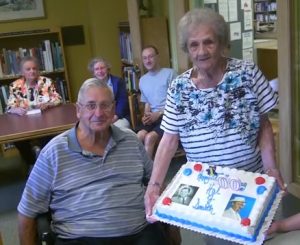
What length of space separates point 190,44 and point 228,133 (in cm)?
34

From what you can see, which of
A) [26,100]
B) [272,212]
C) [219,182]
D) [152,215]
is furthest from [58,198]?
[26,100]

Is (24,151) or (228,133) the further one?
(24,151)

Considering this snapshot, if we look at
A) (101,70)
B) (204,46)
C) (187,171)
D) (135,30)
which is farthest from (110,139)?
(135,30)

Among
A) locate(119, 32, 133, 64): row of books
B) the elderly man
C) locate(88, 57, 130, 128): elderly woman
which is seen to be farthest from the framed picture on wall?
the elderly man

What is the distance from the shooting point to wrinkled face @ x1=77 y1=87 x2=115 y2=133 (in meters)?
1.81

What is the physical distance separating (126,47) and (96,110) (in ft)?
10.1

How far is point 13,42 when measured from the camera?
4906 millimetres

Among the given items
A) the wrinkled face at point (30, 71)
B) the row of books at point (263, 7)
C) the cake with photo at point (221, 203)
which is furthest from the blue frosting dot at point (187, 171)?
the row of books at point (263, 7)

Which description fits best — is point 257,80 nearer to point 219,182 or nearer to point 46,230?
point 219,182

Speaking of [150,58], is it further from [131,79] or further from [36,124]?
[36,124]

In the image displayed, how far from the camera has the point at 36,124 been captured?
313 centimetres

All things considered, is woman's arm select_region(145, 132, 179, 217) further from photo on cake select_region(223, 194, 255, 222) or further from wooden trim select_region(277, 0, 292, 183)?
wooden trim select_region(277, 0, 292, 183)

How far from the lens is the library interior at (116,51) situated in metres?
2.94

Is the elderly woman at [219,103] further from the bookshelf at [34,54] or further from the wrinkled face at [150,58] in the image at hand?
the bookshelf at [34,54]
